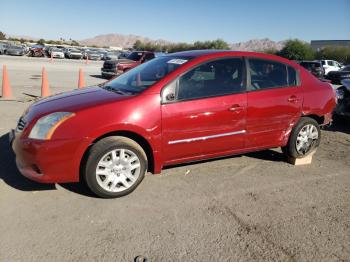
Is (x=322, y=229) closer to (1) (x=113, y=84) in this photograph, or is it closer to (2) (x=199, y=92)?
(2) (x=199, y=92)

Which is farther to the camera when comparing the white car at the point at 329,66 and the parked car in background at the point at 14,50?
the parked car in background at the point at 14,50

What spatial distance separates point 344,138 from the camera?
24.1 ft

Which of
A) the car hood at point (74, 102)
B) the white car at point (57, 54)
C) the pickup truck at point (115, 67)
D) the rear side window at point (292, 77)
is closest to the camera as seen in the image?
Result: the car hood at point (74, 102)

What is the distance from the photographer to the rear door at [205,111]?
4371 mm

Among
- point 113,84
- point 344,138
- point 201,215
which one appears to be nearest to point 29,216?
point 201,215

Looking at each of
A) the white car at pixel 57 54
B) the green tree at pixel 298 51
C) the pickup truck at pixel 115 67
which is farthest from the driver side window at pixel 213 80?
the green tree at pixel 298 51

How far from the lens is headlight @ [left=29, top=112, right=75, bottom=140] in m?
3.90

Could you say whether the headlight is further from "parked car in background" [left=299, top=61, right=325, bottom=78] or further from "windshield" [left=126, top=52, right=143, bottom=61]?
"parked car in background" [left=299, top=61, right=325, bottom=78]

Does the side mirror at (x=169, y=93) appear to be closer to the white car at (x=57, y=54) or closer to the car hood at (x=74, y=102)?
the car hood at (x=74, y=102)

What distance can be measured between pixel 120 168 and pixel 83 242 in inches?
42.0

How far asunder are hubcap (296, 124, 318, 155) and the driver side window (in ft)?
4.47

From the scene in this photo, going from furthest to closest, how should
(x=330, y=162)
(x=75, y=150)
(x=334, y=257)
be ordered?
(x=330, y=162), (x=75, y=150), (x=334, y=257)

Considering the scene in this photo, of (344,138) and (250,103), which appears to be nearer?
(250,103)

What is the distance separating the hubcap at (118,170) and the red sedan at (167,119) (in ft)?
0.04
